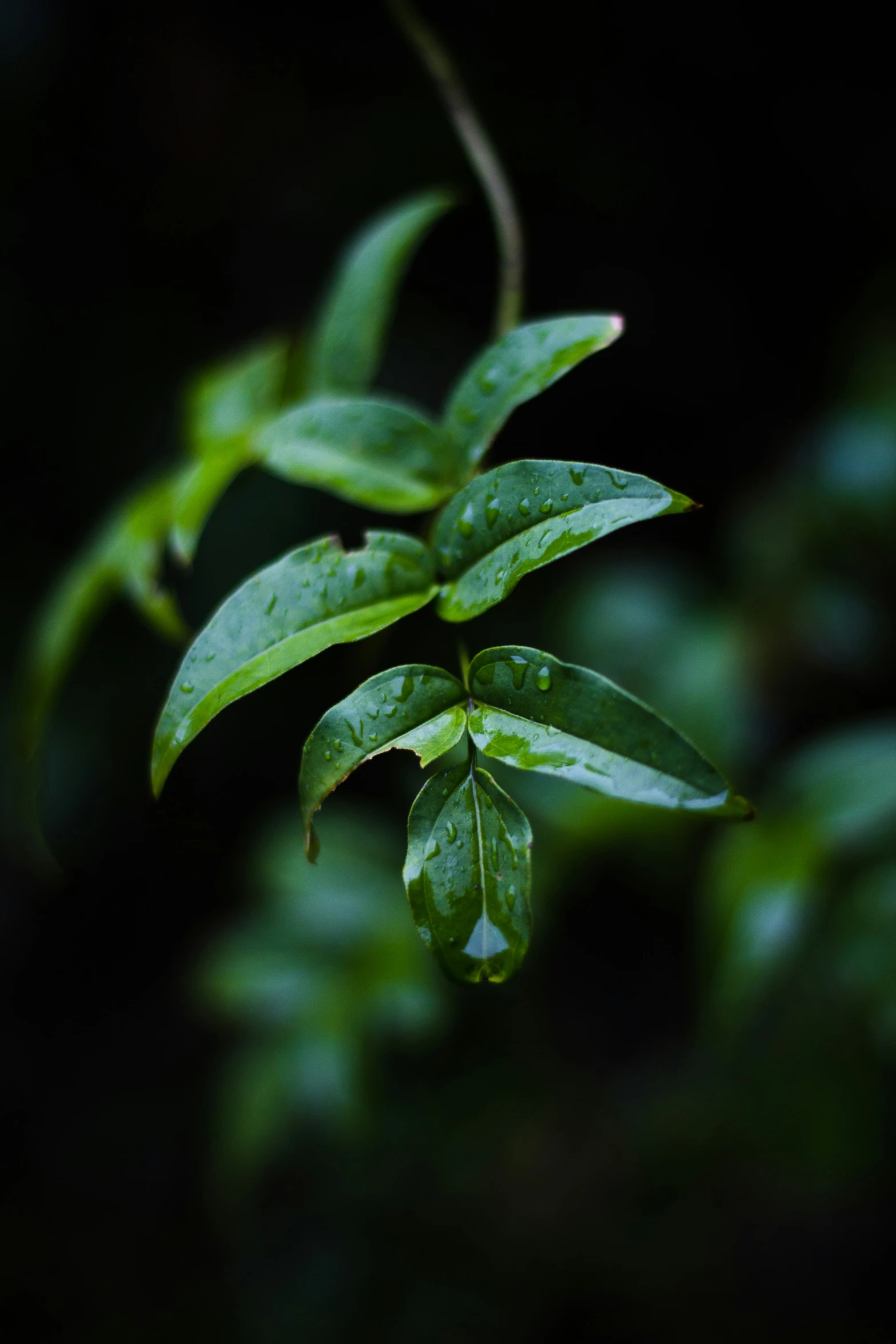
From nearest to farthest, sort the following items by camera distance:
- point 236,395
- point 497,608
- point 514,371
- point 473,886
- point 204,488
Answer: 1. point 473,886
2. point 514,371
3. point 204,488
4. point 236,395
5. point 497,608

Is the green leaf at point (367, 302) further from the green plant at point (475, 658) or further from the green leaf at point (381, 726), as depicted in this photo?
the green leaf at point (381, 726)

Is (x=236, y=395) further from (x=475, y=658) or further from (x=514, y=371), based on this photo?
(x=475, y=658)

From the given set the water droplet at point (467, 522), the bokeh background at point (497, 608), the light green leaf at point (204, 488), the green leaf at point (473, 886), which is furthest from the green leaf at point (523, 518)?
the bokeh background at point (497, 608)

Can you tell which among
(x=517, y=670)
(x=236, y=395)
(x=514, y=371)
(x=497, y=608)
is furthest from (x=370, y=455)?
(x=497, y=608)

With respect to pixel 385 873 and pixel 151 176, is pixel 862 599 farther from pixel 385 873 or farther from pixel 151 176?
pixel 151 176

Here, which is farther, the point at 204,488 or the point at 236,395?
the point at 236,395

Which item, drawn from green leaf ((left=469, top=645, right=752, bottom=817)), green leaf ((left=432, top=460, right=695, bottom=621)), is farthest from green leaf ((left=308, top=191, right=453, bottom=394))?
→ green leaf ((left=469, top=645, right=752, bottom=817))

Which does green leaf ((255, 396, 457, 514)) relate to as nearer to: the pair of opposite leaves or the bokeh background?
the pair of opposite leaves
